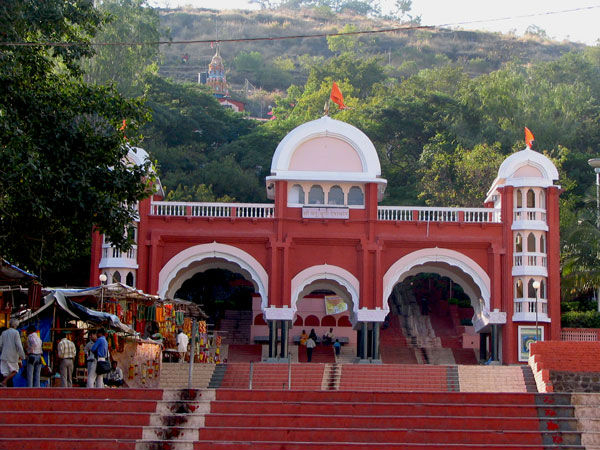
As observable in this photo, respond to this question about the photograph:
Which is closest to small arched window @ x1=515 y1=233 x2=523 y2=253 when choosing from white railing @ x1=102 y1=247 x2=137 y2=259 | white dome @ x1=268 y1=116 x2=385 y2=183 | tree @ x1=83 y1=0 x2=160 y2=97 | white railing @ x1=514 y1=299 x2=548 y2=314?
white railing @ x1=514 y1=299 x2=548 y2=314

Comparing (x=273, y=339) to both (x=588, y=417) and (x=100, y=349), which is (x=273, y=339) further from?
(x=588, y=417)

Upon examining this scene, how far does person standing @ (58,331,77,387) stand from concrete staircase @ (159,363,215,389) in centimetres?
626

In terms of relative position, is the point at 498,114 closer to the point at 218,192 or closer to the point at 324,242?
the point at 218,192

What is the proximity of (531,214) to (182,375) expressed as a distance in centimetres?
1258

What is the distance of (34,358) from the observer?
1788 cm

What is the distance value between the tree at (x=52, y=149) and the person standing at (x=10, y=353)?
2.60 metres

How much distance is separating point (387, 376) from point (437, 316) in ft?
53.8

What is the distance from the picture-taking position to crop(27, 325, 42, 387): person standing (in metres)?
17.8

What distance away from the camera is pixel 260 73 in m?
106

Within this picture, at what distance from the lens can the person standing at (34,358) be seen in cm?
1780

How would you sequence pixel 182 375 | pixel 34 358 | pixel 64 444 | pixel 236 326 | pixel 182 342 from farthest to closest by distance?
1. pixel 236 326
2. pixel 182 342
3. pixel 182 375
4. pixel 34 358
5. pixel 64 444

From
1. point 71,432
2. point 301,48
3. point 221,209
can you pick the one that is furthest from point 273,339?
point 301,48

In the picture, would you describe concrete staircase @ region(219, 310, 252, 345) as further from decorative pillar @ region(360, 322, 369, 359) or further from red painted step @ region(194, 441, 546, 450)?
red painted step @ region(194, 441, 546, 450)

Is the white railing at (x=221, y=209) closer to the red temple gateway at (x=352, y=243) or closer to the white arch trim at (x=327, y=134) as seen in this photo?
the red temple gateway at (x=352, y=243)
